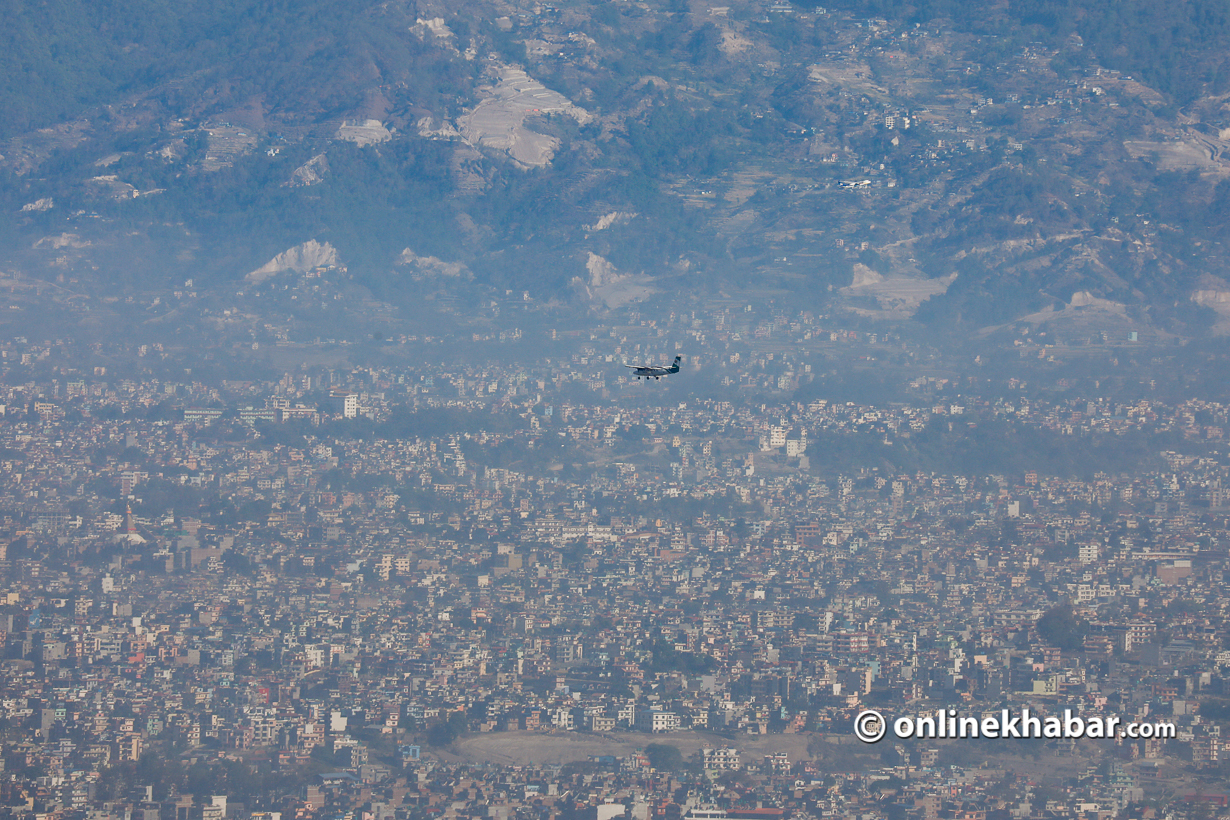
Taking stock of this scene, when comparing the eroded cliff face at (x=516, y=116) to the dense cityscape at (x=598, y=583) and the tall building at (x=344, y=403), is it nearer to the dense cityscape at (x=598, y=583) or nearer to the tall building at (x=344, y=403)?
the dense cityscape at (x=598, y=583)

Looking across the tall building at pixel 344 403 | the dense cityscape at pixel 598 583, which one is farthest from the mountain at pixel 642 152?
the tall building at pixel 344 403

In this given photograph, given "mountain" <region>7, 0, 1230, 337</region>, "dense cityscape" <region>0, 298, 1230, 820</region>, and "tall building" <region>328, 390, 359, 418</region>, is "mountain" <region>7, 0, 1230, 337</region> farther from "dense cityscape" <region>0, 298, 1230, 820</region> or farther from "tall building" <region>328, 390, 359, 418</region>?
"tall building" <region>328, 390, 359, 418</region>

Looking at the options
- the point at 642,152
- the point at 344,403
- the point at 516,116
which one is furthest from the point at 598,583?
the point at 516,116

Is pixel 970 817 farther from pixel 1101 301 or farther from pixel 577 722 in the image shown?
pixel 1101 301

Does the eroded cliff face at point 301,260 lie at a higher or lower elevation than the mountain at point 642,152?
lower

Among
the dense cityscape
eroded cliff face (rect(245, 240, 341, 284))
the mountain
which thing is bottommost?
the dense cityscape

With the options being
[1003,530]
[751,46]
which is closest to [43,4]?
[751,46]

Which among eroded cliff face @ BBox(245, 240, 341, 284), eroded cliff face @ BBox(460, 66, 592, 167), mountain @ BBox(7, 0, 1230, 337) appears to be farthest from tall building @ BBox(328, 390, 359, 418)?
eroded cliff face @ BBox(460, 66, 592, 167)

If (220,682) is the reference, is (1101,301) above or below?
above
